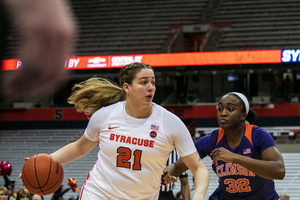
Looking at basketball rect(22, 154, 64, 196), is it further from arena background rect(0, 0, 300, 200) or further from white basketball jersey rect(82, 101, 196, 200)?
arena background rect(0, 0, 300, 200)

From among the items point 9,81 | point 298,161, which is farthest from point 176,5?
point 9,81

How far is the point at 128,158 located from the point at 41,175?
0.77 meters

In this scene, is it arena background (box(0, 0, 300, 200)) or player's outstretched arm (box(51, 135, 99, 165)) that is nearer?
player's outstretched arm (box(51, 135, 99, 165))

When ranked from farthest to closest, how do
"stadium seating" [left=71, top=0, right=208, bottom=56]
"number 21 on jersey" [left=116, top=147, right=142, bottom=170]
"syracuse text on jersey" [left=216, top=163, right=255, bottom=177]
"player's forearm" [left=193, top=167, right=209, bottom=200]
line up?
1. "stadium seating" [left=71, top=0, right=208, bottom=56]
2. "syracuse text on jersey" [left=216, top=163, right=255, bottom=177]
3. "number 21 on jersey" [left=116, top=147, right=142, bottom=170]
4. "player's forearm" [left=193, top=167, right=209, bottom=200]

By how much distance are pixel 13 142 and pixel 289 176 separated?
45.9ft

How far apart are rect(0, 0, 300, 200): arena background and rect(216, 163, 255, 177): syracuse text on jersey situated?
12238mm

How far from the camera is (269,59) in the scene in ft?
56.4

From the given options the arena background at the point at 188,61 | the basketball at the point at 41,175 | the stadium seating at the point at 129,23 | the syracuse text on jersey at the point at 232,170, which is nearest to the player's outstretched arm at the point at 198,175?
the syracuse text on jersey at the point at 232,170

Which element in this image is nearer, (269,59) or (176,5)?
(269,59)

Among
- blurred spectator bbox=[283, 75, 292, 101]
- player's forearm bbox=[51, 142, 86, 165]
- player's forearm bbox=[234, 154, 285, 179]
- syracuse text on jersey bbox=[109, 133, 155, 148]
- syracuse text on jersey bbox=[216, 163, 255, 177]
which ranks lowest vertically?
syracuse text on jersey bbox=[216, 163, 255, 177]

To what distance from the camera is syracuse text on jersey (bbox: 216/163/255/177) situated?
3734 millimetres

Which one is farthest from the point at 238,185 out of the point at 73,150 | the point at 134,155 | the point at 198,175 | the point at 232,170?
the point at 73,150

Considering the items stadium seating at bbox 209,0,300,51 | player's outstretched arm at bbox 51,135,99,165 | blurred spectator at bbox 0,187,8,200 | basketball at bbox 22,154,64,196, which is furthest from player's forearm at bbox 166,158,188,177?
stadium seating at bbox 209,0,300,51

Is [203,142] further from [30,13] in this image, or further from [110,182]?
[30,13]
